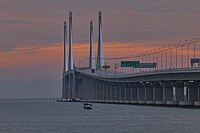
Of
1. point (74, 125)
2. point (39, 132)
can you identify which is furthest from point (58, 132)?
Result: point (74, 125)

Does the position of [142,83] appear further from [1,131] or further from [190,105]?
[1,131]

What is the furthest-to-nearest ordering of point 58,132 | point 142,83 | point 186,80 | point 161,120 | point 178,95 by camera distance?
point 142,83
point 178,95
point 186,80
point 161,120
point 58,132

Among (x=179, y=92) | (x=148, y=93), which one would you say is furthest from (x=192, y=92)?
(x=148, y=93)

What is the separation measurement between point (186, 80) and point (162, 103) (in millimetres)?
25647

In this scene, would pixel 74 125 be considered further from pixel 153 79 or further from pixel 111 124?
pixel 153 79

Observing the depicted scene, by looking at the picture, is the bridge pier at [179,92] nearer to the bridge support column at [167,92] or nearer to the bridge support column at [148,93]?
the bridge support column at [167,92]

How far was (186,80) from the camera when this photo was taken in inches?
6063

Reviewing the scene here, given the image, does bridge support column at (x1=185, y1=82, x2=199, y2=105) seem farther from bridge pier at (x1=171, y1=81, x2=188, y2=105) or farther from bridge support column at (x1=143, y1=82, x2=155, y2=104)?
bridge support column at (x1=143, y1=82, x2=155, y2=104)

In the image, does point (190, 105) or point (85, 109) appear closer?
point (190, 105)

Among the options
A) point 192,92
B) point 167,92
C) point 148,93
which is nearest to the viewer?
point 192,92

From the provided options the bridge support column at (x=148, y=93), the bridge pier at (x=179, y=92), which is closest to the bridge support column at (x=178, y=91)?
the bridge pier at (x=179, y=92)

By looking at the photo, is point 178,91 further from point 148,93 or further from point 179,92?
point 148,93

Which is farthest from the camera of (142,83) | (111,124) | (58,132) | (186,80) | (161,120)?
(142,83)

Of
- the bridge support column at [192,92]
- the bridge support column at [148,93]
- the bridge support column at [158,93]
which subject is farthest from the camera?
the bridge support column at [148,93]
